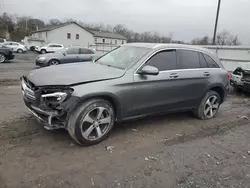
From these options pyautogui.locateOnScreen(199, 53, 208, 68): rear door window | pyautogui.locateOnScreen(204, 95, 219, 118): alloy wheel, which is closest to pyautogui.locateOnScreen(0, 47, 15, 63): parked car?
pyautogui.locateOnScreen(199, 53, 208, 68): rear door window

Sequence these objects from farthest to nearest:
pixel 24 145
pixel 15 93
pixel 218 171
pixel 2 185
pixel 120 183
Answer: pixel 15 93, pixel 24 145, pixel 218 171, pixel 120 183, pixel 2 185

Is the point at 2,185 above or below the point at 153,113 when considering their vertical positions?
below

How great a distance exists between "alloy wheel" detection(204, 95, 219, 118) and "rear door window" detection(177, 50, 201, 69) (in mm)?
899

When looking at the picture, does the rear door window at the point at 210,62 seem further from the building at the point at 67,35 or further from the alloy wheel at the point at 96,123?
the building at the point at 67,35

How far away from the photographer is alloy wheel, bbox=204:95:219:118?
532 cm

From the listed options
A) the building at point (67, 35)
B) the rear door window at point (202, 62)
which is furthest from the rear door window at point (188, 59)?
the building at point (67, 35)

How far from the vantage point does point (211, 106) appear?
5.42 m

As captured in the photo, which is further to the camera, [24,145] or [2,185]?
[24,145]

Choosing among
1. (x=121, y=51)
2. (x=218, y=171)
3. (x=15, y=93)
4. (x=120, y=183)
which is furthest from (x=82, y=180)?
(x=15, y=93)

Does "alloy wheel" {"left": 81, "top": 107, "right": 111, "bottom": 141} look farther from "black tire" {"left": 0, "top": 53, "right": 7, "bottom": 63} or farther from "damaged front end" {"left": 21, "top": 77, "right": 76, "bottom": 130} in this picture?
"black tire" {"left": 0, "top": 53, "right": 7, "bottom": 63}

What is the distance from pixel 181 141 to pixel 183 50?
196 centimetres

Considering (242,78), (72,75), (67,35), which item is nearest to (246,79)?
(242,78)

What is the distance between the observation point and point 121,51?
4.88 metres

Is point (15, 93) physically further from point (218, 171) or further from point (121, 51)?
point (218, 171)
